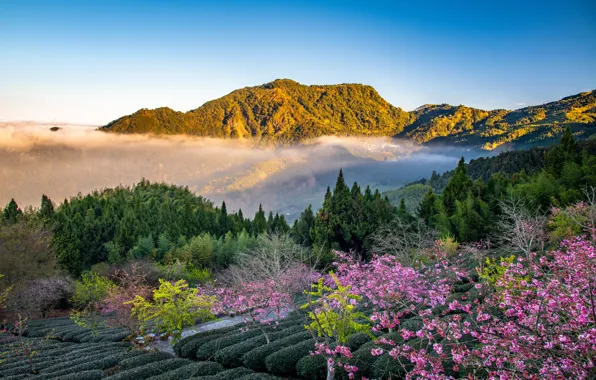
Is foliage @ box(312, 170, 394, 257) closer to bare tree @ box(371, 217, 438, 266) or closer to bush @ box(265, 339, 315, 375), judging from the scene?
bare tree @ box(371, 217, 438, 266)

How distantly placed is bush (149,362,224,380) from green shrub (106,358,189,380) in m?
0.88

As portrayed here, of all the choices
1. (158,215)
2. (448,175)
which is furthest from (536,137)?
(158,215)

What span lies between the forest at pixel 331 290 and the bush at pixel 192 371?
0.32ft

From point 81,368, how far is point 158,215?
64.7 meters

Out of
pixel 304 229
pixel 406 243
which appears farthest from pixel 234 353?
pixel 304 229

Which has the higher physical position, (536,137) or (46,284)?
(536,137)

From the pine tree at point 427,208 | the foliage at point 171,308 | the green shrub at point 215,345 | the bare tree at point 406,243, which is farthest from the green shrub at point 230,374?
the pine tree at point 427,208

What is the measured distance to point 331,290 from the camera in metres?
13.6

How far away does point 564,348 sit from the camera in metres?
5.43

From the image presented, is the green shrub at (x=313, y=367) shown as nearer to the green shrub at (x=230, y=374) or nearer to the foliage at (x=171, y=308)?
the green shrub at (x=230, y=374)

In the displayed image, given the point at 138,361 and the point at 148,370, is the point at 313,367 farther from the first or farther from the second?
the point at 138,361

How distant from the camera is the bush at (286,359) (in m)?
12.9

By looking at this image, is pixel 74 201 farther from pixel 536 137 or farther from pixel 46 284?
pixel 536 137

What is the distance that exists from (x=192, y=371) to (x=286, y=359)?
10.2 feet
